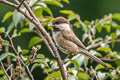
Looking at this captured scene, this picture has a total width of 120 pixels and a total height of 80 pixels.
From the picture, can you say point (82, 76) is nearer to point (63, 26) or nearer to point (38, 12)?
point (38, 12)

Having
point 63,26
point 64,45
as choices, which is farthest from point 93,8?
point 64,45

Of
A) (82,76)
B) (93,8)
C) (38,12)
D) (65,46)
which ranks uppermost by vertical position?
(93,8)

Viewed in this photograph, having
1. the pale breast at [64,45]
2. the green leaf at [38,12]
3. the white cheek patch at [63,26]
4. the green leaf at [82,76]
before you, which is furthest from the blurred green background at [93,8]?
the green leaf at [82,76]

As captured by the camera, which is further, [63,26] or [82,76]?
[63,26]

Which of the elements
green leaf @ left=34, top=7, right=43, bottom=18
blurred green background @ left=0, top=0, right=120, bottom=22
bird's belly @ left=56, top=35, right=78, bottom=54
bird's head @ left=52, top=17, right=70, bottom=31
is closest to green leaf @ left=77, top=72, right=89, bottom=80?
green leaf @ left=34, top=7, right=43, bottom=18

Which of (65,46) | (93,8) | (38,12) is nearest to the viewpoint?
(38,12)

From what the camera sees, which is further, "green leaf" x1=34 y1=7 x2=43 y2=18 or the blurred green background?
the blurred green background

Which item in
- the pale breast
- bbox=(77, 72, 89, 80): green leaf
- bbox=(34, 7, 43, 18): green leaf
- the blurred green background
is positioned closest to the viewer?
bbox=(77, 72, 89, 80): green leaf

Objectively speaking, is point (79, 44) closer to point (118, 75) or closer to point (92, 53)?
point (92, 53)

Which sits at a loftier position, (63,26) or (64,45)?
(63,26)

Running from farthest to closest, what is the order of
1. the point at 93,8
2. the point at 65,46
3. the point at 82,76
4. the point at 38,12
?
1. the point at 93,8
2. the point at 65,46
3. the point at 38,12
4. the point at 82,76

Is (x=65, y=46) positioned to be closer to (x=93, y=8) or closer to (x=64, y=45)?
(x=64, y=45)

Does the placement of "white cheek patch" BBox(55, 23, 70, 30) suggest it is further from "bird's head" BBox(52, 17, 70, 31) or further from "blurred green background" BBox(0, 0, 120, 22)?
"blurred green background" BBox(0, 0, 120, 22)

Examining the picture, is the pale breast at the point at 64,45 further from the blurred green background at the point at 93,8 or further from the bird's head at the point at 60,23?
the blurred green background at the point at 93,8
